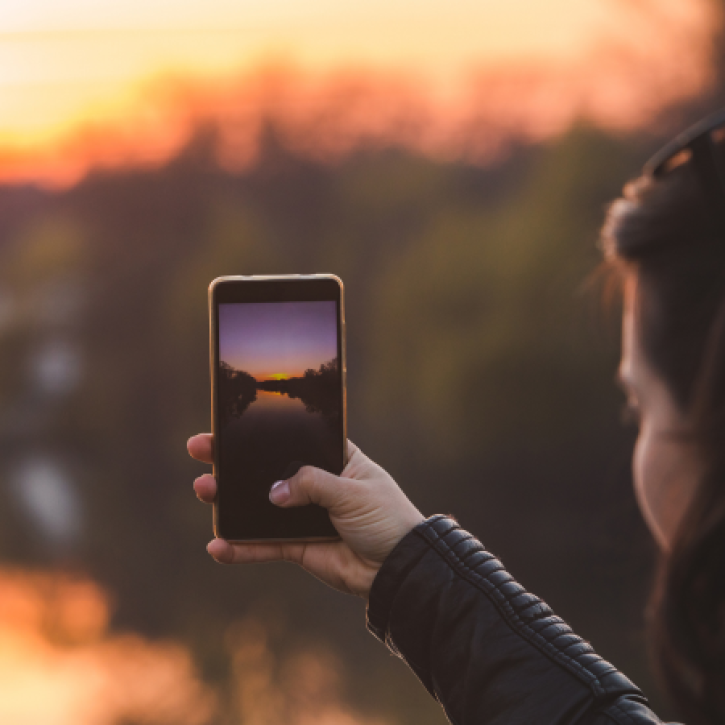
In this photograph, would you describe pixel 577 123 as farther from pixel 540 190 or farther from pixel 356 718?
pixel 356 718

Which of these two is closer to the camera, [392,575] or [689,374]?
[689,374]

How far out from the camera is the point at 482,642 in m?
0.69

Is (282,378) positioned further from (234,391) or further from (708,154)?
(708,154)

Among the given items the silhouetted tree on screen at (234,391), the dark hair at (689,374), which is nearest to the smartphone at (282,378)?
the silhouetted tree on screen at (234,391)

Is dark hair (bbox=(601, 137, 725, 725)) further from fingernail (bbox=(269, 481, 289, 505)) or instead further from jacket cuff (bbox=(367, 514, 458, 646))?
fingernail (bbox=(269, 481, 289, 505))

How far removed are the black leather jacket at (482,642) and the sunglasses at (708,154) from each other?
1.27 feet

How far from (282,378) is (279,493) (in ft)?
0.44

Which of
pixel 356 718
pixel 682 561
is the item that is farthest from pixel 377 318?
pixel 682 561

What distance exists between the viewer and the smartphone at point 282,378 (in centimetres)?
90

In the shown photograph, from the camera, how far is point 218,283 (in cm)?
90

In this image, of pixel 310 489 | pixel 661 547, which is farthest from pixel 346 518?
pixel 661 547

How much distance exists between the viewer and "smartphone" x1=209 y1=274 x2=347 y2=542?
90 cm

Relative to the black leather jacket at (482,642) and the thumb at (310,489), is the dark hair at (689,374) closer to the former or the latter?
the black leather jacket at (482,642)

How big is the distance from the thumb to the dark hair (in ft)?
1.32
